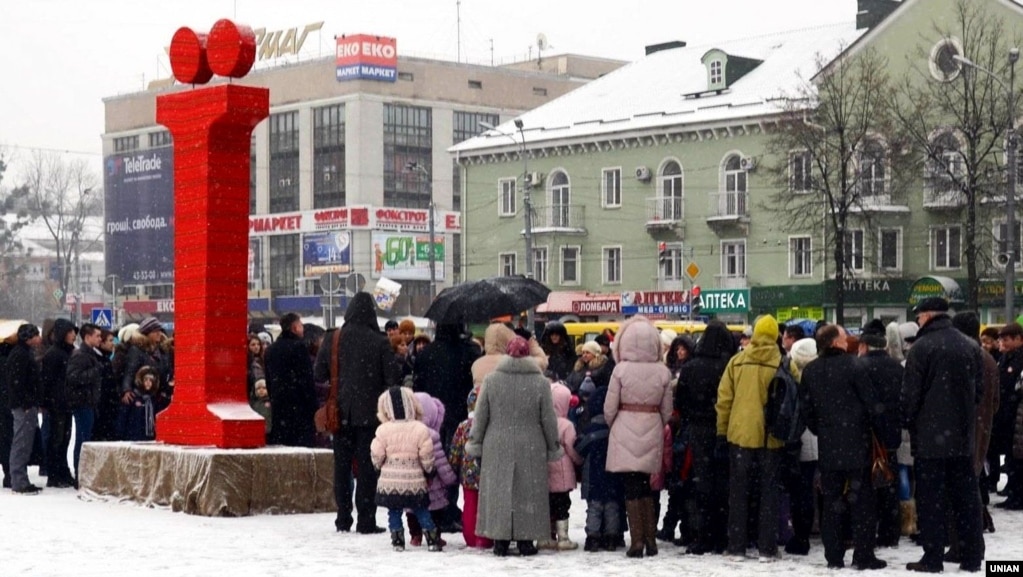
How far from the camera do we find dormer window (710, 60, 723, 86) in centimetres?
5897

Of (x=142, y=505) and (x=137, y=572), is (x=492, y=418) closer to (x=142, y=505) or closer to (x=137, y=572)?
(x=137, y=572)

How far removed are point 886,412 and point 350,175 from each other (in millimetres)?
79551

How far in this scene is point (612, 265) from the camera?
62875 millimetres

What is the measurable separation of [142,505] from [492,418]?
5.43 meters

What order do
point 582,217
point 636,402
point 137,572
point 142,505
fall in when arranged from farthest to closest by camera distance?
point 582,217 → point 142,505 → point 636,402 → point 137,572

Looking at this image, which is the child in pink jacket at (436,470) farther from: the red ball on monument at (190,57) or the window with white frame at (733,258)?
the window with white frame at (733,258)

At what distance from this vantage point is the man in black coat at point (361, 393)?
1443cm

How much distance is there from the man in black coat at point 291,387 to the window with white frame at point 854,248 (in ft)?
120

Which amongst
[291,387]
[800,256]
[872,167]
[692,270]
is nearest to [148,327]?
[291,387]

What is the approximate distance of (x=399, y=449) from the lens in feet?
43.0

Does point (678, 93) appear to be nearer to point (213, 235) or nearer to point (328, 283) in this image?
point (328, 283)

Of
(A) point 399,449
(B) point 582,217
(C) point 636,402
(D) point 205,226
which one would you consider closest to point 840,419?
(C) point 636,402

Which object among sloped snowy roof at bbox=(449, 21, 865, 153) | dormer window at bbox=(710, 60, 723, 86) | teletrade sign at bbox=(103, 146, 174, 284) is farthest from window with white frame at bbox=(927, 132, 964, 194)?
teletrade sign at bbox=(103, 146, 174, 284)

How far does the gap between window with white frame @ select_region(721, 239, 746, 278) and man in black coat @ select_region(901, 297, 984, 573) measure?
46.2 metres
